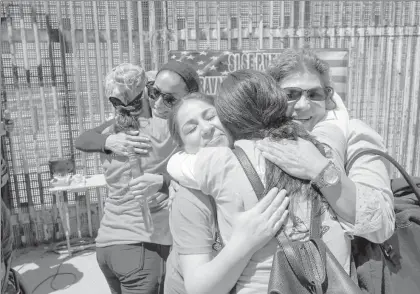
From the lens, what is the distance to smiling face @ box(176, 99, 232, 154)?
140 cm

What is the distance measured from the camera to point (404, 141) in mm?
5809

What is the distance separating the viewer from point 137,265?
74.7 inches

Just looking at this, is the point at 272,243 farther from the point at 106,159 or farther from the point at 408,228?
the point at 106,159

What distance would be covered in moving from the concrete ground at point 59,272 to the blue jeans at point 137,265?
1.98 metres

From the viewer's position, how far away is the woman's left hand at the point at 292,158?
1.07m

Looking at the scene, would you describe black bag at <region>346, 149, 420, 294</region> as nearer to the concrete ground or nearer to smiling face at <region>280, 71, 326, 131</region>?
smiling face at <region>280, 71, 326, 131</region>

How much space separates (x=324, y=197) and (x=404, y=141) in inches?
213

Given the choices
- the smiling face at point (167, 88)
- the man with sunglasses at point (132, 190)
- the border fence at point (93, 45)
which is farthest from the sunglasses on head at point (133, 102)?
the border fence at point (93, 45)

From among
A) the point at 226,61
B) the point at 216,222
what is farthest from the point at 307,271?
the point at 226,61

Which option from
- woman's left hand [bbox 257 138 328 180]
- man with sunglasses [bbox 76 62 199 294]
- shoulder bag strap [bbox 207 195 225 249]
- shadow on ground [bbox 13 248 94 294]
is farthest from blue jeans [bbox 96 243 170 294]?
shadow on ground [bbox 13 248 94 294]

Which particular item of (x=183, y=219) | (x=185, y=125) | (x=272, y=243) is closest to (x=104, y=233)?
(x=185, y=125)

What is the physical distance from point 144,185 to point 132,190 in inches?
2.6

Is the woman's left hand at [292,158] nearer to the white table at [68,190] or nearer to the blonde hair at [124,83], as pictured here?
the blonde hair at [124,83]

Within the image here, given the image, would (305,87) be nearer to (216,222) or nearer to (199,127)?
(199,127)
